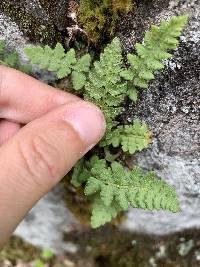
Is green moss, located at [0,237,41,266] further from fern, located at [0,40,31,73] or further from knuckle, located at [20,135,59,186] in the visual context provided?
knuckle, located at [20,135,59,186]

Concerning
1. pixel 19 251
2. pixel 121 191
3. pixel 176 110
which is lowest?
pixel 19 251

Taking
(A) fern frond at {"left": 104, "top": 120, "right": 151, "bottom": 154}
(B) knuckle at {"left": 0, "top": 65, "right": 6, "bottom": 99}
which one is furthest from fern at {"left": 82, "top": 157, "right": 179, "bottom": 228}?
(B) knuckle at {"left": 0, "top": 65, "right": 6, "bottom": 99}

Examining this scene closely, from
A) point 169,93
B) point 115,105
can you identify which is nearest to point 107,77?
point 115,105

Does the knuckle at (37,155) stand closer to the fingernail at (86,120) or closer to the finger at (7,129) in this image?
the fingernail at (86,120)

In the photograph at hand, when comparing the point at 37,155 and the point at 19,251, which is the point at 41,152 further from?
the point at 19,251

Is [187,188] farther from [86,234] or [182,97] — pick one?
[86,234]

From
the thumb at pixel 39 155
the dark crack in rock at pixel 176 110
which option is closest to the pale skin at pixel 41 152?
the thumb at pixel 39 155
